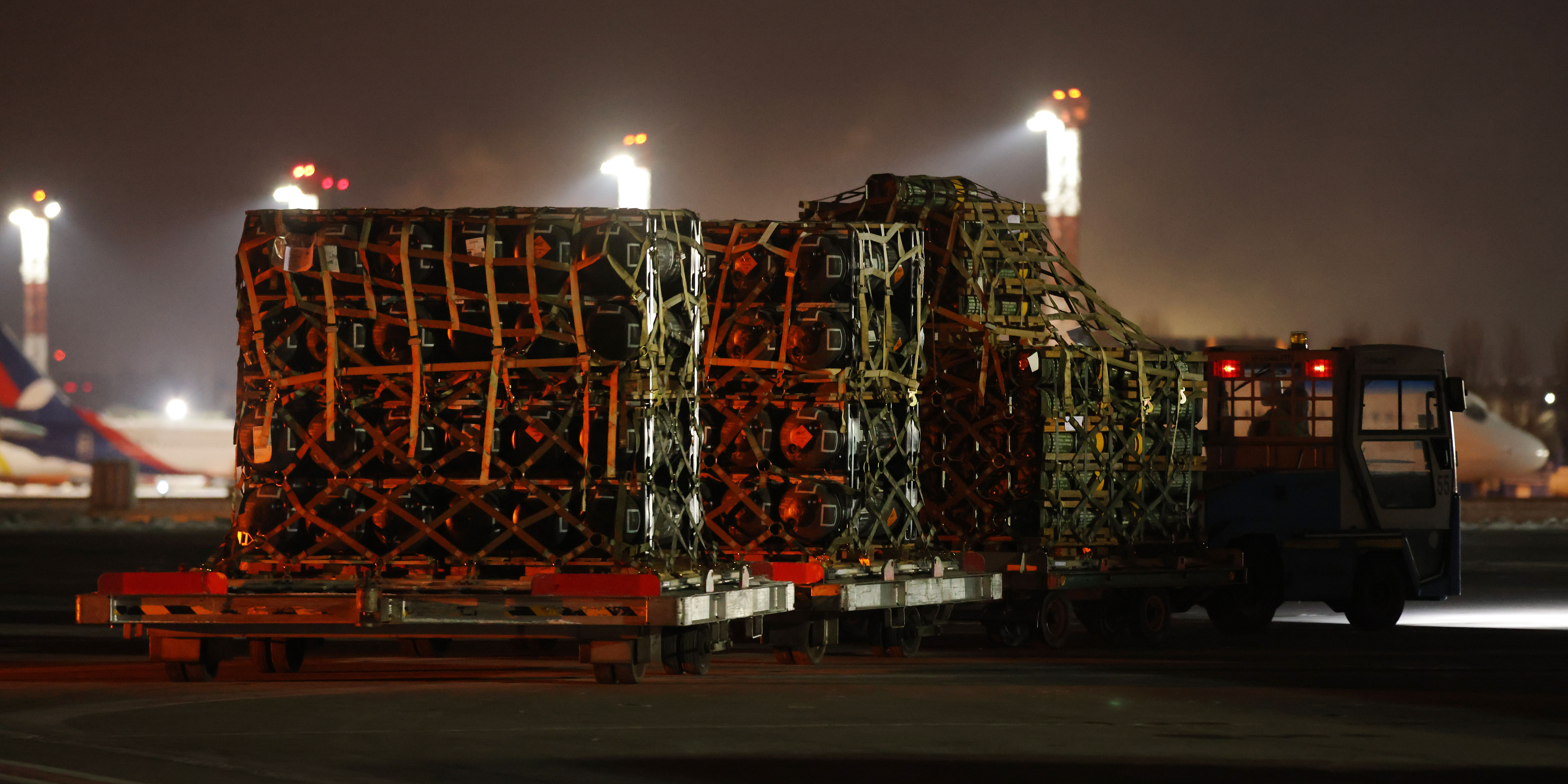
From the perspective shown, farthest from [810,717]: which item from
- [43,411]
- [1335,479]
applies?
[43,411]

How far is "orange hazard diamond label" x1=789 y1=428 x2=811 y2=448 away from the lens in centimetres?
1872

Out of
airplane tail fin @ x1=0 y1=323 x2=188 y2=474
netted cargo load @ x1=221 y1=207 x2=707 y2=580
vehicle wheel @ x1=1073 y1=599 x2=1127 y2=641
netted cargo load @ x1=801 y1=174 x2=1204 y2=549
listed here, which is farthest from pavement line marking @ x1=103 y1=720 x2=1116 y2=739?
airplane tail fin @ x1=0 y1=323 x2=188 y2=474

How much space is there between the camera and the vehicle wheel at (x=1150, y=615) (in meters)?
23.6

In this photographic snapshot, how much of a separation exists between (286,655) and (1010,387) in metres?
8.47

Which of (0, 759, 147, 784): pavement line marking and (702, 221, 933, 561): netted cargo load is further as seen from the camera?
(702, 221, 933, 561): netted cargo load

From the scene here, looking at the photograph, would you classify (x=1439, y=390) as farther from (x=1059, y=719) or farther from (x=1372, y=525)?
(x=1059, y=719)

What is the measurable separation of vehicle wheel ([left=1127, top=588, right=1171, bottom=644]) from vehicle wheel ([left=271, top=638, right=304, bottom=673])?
9568 millimetres

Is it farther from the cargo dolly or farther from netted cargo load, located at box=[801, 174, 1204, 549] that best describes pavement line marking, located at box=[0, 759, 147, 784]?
netted cargo load, located at box=[801, 174, 1204, 549]

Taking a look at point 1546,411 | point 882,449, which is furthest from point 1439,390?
point 1546,411

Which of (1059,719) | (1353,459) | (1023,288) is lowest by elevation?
(1059,719)

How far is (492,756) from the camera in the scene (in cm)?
Result: 1204

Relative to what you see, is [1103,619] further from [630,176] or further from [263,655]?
[630,176]

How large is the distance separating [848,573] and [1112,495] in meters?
5.55

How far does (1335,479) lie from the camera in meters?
26.0
